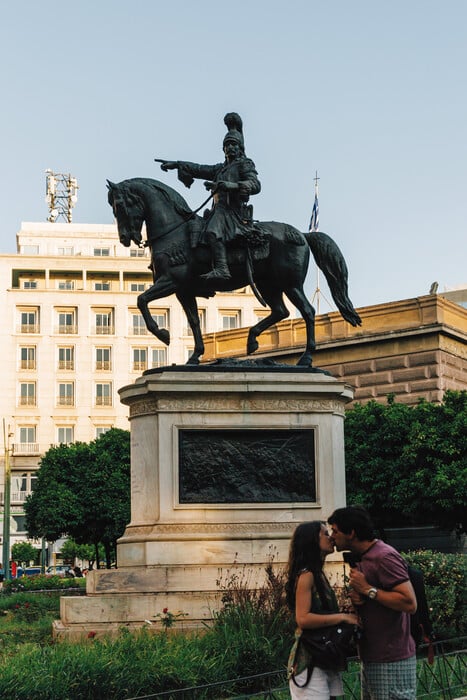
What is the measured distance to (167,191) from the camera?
668 inches

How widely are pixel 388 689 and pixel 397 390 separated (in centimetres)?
3314

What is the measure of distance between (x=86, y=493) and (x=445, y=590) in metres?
41.6

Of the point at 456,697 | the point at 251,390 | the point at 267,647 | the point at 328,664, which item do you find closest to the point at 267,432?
the point at 251,390

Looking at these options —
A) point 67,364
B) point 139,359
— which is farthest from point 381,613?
point 139,359

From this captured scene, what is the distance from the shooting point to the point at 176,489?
15.4 meters

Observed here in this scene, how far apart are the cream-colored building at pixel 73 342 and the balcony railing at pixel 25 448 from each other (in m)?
0.08

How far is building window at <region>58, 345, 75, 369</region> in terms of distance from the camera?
9325cm

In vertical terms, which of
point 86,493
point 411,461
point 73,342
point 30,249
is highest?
point 30,249

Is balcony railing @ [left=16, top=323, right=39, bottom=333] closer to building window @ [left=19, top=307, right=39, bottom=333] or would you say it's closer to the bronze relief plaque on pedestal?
building window @ [left=19, top=307, right=39, bottom=333]

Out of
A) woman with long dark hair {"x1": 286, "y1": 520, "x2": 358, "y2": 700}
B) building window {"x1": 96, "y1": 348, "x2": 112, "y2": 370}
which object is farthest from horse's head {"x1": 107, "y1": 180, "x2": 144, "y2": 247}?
building window {"x1": 96, "y1": 348, "x2": 112, "y2": 370}

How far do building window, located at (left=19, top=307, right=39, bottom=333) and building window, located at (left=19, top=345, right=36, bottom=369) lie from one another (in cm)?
162

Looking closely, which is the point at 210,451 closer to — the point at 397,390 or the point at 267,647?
the point at 267,647

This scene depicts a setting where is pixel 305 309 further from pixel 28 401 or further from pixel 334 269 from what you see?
pixel 28 401

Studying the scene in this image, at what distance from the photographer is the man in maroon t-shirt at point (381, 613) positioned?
679 cm
